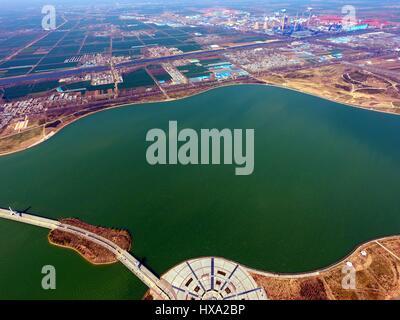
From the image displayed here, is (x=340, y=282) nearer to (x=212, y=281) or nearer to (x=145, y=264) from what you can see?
(x=212, y=281)

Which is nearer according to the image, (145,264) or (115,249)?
(145,264)

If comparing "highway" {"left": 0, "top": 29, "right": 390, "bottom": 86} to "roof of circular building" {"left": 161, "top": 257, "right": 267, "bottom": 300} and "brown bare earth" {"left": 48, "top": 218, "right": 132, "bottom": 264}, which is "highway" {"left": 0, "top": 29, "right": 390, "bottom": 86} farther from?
"roof of circular building" {"left": 161, "top": 257, "right": 267, "bottom": 300}

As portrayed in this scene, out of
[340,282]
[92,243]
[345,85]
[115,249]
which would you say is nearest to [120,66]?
[345,85]

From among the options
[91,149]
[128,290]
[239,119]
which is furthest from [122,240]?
[239,119]

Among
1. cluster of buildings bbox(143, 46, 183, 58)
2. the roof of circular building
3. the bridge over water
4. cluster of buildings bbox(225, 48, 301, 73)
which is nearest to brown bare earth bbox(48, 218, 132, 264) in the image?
the bridge over water

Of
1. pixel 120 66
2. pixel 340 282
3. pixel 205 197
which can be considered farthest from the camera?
pixel 120 66

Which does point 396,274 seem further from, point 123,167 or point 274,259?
point 123,167

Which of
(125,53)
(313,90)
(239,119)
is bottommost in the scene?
(239,119)

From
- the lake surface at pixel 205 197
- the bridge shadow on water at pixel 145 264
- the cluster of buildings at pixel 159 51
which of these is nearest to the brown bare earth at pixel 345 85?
the lake surface at pixel 205 197
